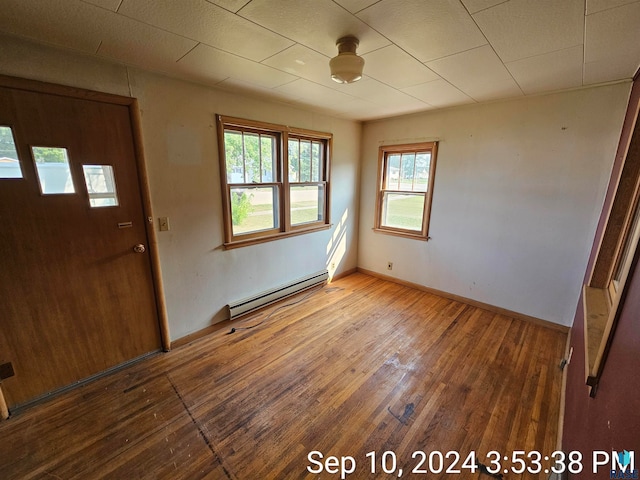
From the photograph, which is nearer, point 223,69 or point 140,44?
point 140,44

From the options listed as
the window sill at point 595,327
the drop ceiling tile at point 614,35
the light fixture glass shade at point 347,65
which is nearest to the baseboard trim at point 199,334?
the light fixture glass shade at point 347,65

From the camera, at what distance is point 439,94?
8.42ft

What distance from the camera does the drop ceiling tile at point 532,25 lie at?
1220 millimetres

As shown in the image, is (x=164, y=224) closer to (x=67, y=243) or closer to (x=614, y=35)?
(x=67, y=243)

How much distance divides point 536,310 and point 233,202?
346 cm

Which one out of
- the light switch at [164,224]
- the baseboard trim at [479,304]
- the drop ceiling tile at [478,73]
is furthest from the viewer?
the baseboard trim at [479,304]

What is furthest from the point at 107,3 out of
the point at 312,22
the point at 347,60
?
the point at 347,60

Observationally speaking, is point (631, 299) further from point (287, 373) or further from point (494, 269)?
point (494, 269)

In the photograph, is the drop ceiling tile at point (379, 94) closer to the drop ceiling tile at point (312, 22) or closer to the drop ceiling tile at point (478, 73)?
the drop ceiling tile at point (478, 73)

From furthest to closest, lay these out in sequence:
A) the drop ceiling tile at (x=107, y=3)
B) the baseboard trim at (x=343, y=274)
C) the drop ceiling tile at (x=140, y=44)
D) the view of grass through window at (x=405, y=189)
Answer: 1. the baseboard trim at (x=343, y=274)
2. the view of grass through window at (x=405, y=189)
3. the drop ceiling tile at (x=140, y=44)
4. the drop ceiling tile at (x=107, y=3)

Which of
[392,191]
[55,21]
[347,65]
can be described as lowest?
[392,191]

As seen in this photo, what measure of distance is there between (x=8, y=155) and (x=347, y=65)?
81.5 inches

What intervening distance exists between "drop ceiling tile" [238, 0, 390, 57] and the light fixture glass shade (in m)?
0.10

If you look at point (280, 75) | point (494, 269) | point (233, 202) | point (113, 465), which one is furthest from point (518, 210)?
point (113, 465)
